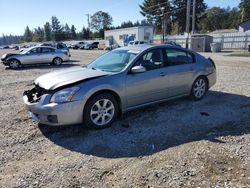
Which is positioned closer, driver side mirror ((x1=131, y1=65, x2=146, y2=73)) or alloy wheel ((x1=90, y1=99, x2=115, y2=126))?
alloy wheel ((x1=90, y1=99, x2=115, y2=126))

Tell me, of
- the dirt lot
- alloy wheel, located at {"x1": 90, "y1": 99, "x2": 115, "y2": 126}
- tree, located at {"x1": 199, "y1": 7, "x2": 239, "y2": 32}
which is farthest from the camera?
tree, located at {"x1": 199, "y1": 7, "x2": 239, "y2": 32}

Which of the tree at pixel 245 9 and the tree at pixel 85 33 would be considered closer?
the tree at pixel 245 9

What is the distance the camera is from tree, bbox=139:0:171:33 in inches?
2891

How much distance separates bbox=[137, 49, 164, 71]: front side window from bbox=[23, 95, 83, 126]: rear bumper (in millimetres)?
1683

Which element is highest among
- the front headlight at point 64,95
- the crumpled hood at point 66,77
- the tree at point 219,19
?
the tree at point 219,19

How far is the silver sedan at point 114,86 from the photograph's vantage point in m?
4.65

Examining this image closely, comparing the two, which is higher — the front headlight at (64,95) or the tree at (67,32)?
the tree at (67,32)

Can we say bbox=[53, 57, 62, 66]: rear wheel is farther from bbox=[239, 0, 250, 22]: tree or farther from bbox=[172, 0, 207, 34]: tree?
bbox=[239, 0, 250, 22]: tree

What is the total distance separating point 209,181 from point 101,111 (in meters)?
2.38

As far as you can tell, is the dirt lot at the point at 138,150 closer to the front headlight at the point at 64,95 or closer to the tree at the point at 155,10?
the front headlight at the point at 64,95

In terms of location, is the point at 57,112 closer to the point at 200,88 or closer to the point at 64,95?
the point at 64,95

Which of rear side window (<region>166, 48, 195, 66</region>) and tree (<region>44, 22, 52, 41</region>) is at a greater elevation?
tree (<region>44, 22, 52, 41</region>)

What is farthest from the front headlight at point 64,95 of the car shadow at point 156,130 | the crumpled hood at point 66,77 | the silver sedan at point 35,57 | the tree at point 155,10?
the tree at point 155,10

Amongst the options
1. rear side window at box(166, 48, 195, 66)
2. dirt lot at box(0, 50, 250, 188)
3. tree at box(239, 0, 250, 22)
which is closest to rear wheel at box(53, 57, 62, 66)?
dirt lot at box(0, 50, 250, 188)
